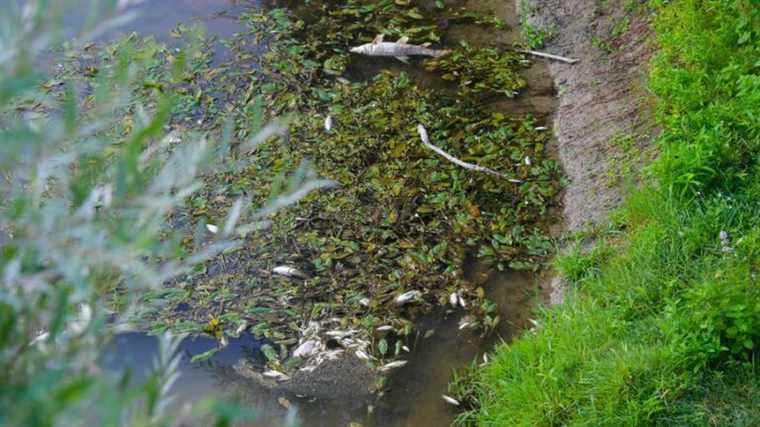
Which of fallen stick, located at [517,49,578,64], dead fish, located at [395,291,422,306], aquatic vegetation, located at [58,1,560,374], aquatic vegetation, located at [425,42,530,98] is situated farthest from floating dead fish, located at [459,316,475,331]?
fallen stick, located at [517,49,578,64]

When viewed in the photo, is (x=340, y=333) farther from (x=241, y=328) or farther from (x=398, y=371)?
(x=241, y=328)

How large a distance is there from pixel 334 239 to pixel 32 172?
3746 mm

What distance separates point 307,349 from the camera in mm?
4984

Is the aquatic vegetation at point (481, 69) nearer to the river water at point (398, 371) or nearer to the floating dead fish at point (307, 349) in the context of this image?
the river water at point (398, 371)

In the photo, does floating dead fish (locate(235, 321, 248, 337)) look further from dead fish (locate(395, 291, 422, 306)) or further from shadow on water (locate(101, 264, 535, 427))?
dead fish (locate(395, 291, 422, 306))

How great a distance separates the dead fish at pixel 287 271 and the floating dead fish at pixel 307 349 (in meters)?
0.52

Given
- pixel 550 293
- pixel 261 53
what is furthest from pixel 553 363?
pixel 261 53

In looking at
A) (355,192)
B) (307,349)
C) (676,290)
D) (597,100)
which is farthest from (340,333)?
(597,100)

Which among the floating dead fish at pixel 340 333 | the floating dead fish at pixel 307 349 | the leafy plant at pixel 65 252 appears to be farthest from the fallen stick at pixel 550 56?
the leafy plant at pixel 65 252

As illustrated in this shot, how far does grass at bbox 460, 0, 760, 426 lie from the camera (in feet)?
13.0

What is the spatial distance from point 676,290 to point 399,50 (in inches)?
140

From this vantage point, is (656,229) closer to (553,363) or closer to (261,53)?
(553,363)

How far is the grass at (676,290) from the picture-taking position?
3.96 m

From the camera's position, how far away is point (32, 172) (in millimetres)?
1896
